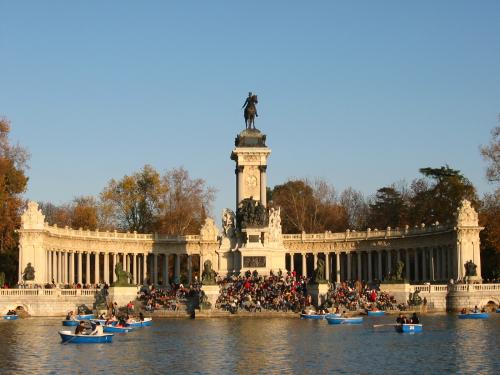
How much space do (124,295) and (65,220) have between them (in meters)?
55.6

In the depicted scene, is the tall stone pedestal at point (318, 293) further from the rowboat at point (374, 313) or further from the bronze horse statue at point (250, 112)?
the bronze horse statue at point (250, 112)

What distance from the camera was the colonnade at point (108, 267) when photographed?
307 ft

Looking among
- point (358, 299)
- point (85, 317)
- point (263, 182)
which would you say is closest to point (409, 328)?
point (358, 299)

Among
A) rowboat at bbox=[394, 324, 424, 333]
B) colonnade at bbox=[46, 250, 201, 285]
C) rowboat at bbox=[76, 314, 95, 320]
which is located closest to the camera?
rowboat at bbox=[394, 324, 424, 333]

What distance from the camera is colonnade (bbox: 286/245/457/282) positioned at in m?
92.8

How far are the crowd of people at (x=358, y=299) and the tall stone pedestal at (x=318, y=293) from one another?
1.54 feet

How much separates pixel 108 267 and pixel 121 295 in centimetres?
2752

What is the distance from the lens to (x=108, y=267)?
333ft

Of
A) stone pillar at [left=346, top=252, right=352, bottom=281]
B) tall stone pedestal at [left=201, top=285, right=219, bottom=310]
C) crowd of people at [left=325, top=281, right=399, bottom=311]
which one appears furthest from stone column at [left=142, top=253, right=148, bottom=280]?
crowd of people at [left=325, top=281, right=399, bottom=311]

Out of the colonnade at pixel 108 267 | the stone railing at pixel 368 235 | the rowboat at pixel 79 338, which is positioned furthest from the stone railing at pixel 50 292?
the stone railing at pixel 368 235

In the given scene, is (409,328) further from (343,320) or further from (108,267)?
(108,267)

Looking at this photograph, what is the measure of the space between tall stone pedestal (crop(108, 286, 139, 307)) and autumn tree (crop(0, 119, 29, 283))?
20.4m

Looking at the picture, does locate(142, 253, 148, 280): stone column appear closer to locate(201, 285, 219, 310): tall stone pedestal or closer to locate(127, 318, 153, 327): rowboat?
locate(201, 285, 219, 310): tall stone pedestal

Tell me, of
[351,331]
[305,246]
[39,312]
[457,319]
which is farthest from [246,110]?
[351,331]
